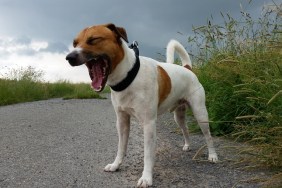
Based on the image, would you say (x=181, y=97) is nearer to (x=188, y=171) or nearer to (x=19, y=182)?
(x=188, y=171)

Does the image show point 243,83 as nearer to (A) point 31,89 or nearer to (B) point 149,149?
(B) point 149,149

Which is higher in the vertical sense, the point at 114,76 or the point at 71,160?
the point at 114,76

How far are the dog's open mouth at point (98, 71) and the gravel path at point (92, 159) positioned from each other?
0.88 m

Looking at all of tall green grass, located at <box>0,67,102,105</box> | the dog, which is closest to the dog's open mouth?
the dog

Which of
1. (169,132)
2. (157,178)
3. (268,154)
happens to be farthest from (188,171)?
(169,132)

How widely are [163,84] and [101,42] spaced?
852 millimetres

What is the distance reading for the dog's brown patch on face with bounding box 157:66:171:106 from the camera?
4.07 metres

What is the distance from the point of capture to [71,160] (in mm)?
4457

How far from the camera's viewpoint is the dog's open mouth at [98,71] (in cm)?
358

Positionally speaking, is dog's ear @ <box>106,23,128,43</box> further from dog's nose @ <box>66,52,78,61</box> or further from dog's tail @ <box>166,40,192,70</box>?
dog's tail @ <box>166,40,192,70</box>

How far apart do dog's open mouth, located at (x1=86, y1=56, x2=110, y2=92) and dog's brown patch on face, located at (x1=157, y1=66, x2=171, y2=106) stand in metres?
0.65

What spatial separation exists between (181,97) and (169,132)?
1713mm

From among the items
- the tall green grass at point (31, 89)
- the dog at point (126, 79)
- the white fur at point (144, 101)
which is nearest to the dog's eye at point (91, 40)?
the dog at point (126, 79)

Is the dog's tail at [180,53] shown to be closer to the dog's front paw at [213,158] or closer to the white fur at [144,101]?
the white fur at [144,101]
